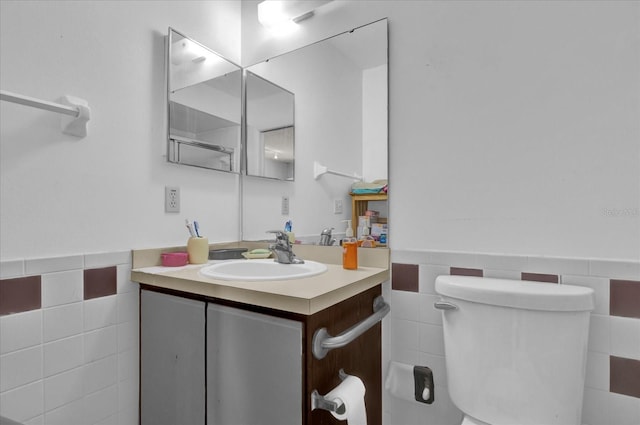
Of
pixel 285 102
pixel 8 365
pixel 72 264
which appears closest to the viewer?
pixel 8 365

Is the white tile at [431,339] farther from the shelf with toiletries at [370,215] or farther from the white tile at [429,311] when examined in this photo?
the shelf with toiletries at [370,215]

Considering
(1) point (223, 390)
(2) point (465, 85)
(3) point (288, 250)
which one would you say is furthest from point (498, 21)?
(1) point (223, 390)

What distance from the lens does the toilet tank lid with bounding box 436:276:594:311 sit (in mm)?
783

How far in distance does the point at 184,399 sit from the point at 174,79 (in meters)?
1.17

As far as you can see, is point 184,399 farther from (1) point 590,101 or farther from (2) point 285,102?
(1) point 590,101

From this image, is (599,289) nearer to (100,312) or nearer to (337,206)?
(337,206)

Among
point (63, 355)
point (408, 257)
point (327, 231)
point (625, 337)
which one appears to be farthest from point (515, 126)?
point (63, 355)

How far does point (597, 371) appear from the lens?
0.88 meters

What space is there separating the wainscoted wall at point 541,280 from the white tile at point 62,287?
1021 mm

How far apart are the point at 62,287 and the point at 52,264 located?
77 mm

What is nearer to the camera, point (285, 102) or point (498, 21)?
point (498, 21)

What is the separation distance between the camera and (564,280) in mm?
924

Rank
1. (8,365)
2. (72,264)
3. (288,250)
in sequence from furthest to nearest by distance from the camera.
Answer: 1. (288,250)
2. (72,264)
3. (8,365)

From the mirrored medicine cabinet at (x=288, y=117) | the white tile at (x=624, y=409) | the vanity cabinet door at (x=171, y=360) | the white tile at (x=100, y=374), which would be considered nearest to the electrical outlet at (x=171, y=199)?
the mirrored medicine cabinet at (x=288, y=117)
